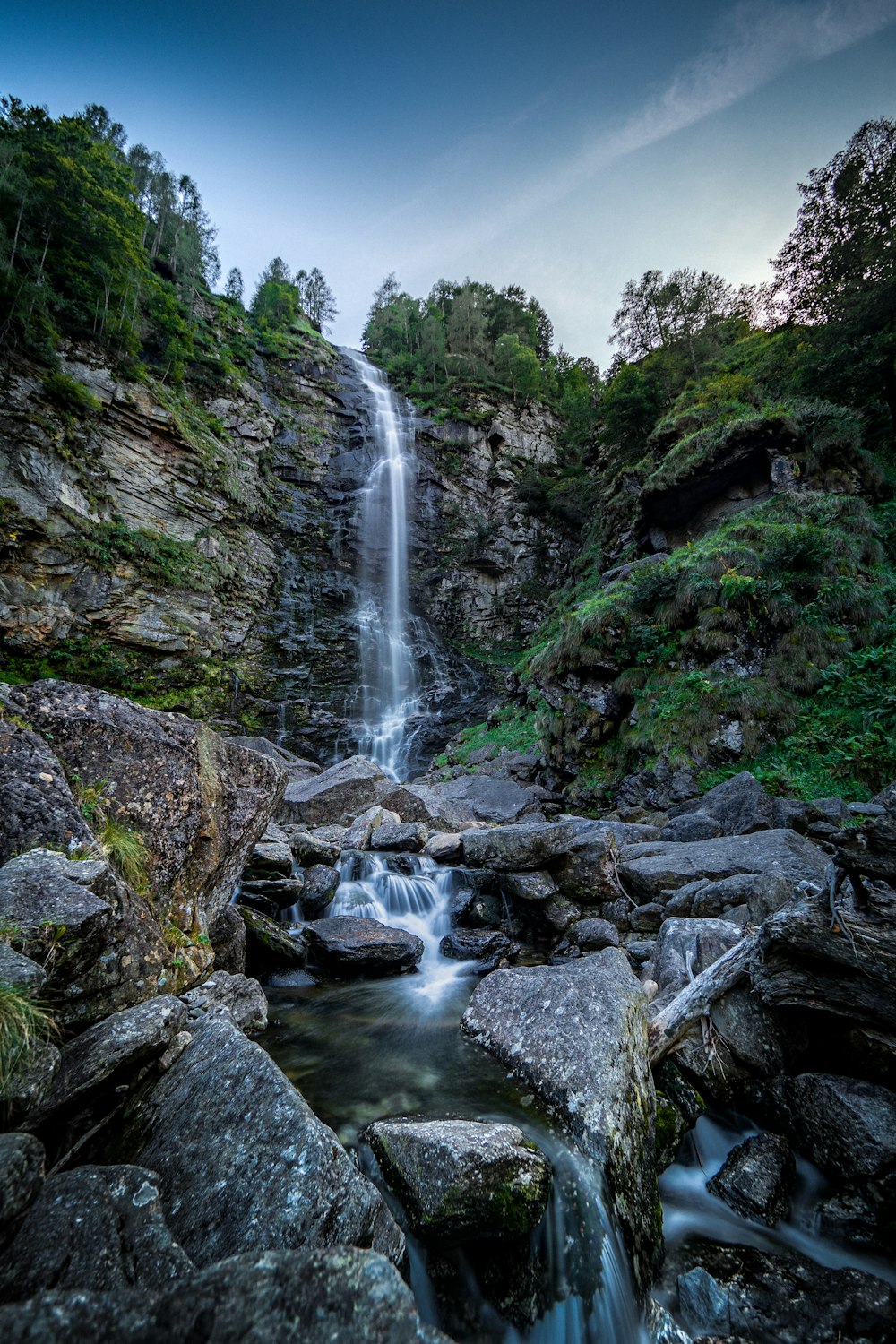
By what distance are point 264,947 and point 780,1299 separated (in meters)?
5.16

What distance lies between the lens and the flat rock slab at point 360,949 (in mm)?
6191

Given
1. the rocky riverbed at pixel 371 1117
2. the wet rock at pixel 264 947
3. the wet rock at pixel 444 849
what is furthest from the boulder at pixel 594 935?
the wet rock at pixel 264 947

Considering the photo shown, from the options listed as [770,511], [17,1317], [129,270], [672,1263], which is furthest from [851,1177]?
[129,270]

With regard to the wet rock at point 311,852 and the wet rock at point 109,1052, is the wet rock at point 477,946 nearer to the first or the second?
the wet rock at point 311,852

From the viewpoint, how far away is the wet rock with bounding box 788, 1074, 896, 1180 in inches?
104

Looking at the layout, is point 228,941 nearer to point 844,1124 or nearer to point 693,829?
point 844,1124

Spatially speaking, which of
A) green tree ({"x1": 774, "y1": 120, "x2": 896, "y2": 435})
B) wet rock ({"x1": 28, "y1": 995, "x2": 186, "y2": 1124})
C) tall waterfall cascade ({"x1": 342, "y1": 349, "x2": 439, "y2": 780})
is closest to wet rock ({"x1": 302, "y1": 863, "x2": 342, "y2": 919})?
wet rock ({"x1": 28, "y1": 995, "x2": 186, "y2": 1124})

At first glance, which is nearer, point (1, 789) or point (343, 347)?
point (1, 789)

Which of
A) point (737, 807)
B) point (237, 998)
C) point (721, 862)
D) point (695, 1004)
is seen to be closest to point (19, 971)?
point (237, 998)

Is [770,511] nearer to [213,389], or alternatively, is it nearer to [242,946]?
[242,946]

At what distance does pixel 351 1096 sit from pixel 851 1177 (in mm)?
3066

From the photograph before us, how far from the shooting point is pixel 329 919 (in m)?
6.75

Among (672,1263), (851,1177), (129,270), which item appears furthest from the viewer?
(129,270)

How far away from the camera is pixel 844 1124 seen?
2734 mm
